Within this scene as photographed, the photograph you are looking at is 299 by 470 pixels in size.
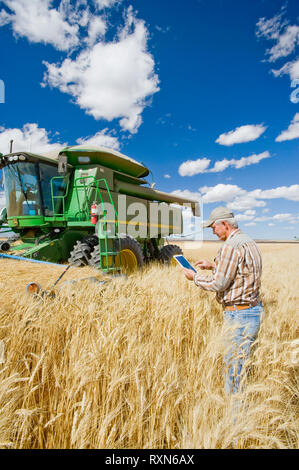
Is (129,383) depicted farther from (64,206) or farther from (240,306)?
(64,206)

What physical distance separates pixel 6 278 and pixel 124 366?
2243mm

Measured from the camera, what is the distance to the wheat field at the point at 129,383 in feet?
3.92

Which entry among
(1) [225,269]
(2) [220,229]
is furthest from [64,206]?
(1) [225,269]

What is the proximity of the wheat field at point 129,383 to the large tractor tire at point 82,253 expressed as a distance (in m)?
2.09

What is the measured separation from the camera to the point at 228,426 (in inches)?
47.3

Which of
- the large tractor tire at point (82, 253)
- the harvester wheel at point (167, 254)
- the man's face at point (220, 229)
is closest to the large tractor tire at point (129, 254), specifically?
the large tractor tire at point (82, 253)

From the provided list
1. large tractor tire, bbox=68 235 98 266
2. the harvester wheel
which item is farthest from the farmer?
the harvester wheel

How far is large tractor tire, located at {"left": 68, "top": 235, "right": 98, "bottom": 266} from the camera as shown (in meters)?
4.97

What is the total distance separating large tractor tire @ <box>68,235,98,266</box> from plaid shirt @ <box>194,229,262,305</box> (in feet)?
11.2

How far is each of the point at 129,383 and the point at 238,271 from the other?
1.17 meters

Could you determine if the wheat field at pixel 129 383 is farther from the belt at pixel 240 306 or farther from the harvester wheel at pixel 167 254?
the harvester wheel at pixel 167 254

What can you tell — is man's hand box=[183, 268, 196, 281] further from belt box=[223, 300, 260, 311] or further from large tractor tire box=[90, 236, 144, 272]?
large tractor tire box=[90, 236, 144, 272]
